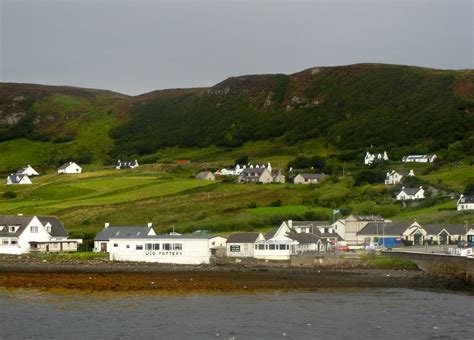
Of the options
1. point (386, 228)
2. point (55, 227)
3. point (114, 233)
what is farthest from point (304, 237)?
point (55, 227)

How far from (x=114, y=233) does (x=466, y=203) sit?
39596 mm

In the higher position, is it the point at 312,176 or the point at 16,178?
the point at 16,178

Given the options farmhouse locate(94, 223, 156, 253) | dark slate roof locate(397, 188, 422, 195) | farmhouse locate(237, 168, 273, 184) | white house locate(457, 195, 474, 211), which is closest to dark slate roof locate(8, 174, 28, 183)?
farmhouse locate(237, 168, 273, 184)

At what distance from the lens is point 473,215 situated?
8625cm

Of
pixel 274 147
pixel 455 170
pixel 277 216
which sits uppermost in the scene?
pixel 274 147

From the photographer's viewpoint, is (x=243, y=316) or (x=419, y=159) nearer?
(x=243, y=316)

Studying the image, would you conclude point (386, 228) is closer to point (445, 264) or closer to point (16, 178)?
point (445, 264)

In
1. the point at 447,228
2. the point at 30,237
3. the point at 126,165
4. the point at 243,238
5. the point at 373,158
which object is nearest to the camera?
the point at 243,238

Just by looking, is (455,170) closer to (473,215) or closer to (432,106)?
(473,215)

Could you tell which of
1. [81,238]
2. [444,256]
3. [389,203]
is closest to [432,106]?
[389,203]

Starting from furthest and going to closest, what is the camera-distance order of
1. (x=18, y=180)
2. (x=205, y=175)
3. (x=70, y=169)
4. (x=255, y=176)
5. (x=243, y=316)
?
(x=70, y=169) → (x=18, y=180) → (x=205, y=175) → (x=255, y=176) → (x=243, y=316)

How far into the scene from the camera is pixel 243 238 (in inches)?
2916

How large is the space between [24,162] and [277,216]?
4229 inches

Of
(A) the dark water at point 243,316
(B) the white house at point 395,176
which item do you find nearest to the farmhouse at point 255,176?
(B) the white house at point 395,176
